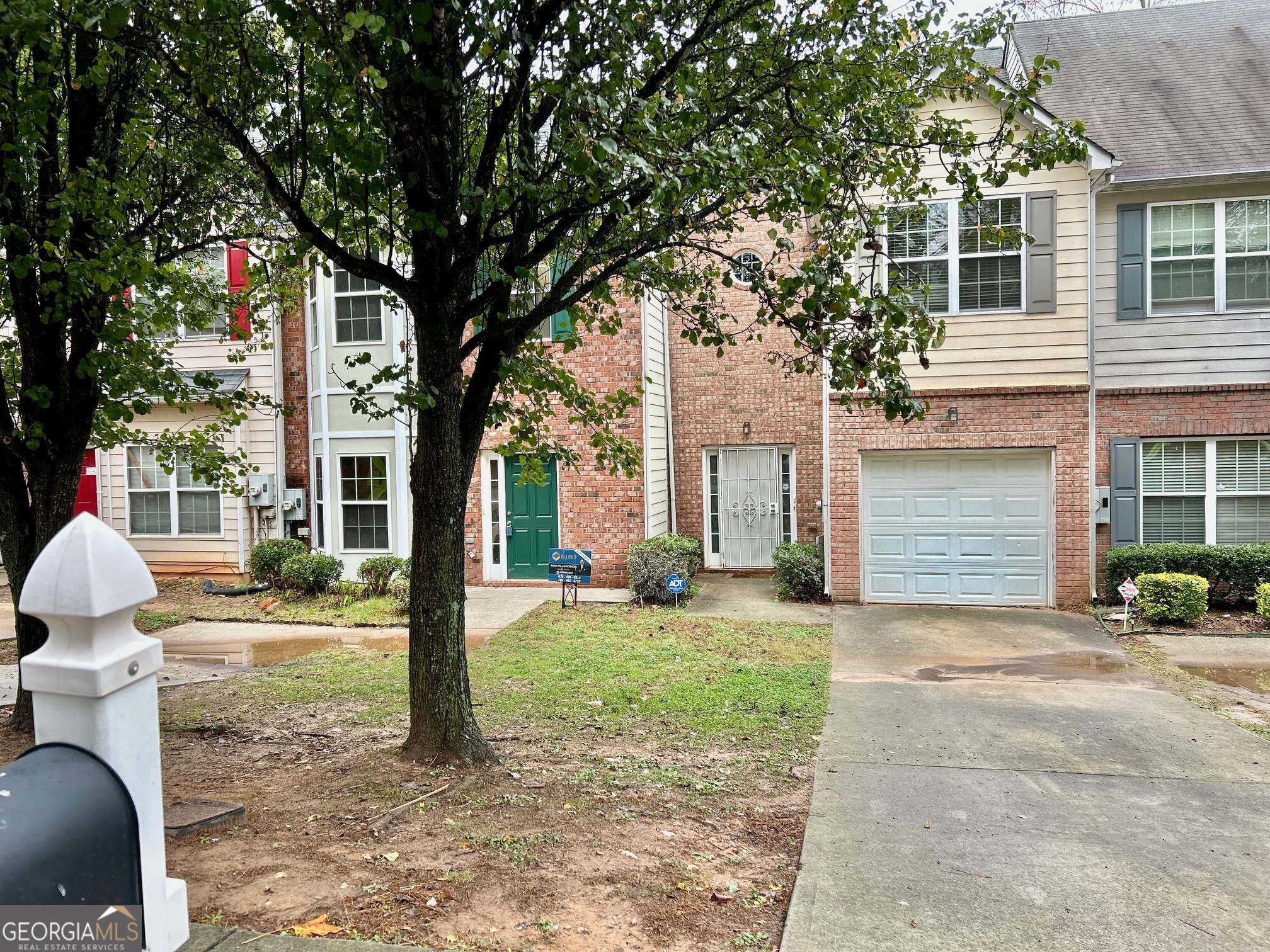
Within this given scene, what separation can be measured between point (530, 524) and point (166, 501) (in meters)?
6.97

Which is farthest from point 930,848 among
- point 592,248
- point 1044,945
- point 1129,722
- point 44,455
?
point 44,455

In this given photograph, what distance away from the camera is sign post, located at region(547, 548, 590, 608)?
38.1 ft

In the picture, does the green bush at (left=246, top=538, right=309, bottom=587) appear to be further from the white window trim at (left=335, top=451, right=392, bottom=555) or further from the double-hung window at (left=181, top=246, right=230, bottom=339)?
the double-hung window at (left=181, top=246, right=230, bottom=339)

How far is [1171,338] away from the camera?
36.0ft

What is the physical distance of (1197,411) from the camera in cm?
1089

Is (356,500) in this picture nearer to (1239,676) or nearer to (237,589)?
(237,589)

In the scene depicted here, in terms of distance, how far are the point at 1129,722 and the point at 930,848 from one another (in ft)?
10.7

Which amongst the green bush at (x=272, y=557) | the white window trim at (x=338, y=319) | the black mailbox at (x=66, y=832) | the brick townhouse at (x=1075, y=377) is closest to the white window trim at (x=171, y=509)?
Answer: the green bush at (x=272, y=557)

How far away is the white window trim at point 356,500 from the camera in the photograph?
1323 cm

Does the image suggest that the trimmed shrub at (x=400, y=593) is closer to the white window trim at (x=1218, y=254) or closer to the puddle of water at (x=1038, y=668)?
the puddle of water at (x=1038, y=668)

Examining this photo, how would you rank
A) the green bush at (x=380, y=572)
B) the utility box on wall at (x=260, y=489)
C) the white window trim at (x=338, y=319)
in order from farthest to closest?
the utility box on wall at (x=260, y=489), the white window trim at (x=338, y=319), the green bush at (x=380, y=572)

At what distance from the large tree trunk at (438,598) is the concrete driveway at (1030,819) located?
7.35 ft

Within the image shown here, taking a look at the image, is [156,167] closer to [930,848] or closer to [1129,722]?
[930,848]

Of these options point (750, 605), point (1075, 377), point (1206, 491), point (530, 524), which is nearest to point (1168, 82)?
point (1075, 377)
